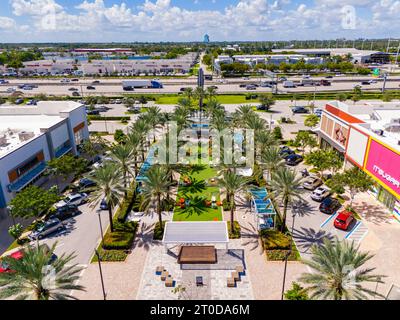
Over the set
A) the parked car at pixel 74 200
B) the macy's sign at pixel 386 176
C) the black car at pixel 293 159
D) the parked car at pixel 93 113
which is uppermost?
the macy's sign at pixel 386 176

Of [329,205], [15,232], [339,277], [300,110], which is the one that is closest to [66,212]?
[15,232]

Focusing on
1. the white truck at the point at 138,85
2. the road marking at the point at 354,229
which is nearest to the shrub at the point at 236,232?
the road marking at the point at 354,229

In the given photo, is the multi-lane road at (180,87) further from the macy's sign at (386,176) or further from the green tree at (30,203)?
the green tree at (30,203)

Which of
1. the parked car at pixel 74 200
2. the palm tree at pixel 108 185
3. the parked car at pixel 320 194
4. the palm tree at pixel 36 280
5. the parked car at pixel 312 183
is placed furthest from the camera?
the parked car at pixel 312 183

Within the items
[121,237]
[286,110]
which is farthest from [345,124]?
[286,110]

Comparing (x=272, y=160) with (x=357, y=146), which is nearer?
(x=272, y=160)

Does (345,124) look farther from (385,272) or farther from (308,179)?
(385,272)

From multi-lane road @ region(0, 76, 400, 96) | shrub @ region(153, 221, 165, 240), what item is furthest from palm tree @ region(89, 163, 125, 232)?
multi-lane road @ region(0, 76, 400, 96)

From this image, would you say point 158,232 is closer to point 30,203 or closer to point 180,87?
point 30,203
